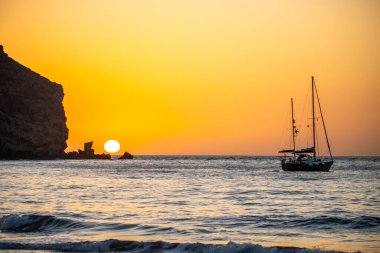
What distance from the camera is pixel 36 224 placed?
25.5 meters

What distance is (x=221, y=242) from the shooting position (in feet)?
70.0

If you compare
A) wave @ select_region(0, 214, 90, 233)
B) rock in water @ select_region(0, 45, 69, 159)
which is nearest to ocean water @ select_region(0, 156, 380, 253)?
wave @ select_region(0, 214, 90, 233)

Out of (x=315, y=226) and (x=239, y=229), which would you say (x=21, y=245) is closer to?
(x=239, y=229)

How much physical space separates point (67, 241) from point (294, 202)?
67.1 ft

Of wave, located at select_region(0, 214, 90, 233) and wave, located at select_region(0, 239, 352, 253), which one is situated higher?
wave, located at select_region(0, 214, 90, 233)

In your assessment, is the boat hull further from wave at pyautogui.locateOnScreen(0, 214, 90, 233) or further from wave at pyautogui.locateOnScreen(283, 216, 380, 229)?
wave at pyautogui.locateOnScreen(0, 214, 90, 233)

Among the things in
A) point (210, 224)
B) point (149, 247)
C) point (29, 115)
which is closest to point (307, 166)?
point (210, 224)

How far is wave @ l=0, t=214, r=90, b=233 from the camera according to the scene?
2473cm

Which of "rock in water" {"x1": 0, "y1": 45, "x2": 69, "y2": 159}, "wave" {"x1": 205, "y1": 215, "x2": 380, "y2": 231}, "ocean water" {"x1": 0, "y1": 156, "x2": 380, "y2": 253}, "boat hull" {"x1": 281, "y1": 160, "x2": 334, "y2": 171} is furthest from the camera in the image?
"rock in water" {"x1": 0, "y1": 45, "x2": 69, "y2": 159}

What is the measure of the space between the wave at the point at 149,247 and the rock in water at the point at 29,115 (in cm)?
15792

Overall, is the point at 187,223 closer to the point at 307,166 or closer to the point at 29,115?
the point at 307,166

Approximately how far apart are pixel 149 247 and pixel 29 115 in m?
170

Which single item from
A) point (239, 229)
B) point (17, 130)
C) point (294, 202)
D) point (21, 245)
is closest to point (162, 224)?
point (239, 229)

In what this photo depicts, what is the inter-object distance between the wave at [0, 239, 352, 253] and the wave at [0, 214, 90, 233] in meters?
4.20
